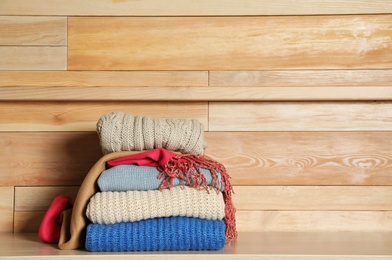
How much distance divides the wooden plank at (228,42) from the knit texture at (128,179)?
15.6 inches

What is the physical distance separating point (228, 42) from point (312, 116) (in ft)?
1.04

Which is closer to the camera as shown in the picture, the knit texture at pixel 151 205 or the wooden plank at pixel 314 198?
the knit texture at pixel 151 205

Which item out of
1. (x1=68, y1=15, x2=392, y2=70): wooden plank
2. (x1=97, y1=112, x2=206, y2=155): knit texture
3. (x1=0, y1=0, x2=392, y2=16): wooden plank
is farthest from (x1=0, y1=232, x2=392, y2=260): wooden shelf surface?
(x1=0, y1=0, x2=392, y2=16): wooden plank

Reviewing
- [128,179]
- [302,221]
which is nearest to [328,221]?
[302,221]

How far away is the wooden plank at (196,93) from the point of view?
1528mm

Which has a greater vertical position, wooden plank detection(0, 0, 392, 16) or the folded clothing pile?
wooden plank detection(0, 0, 392, 16)

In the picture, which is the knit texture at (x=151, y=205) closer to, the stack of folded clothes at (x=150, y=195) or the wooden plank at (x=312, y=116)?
the stack of folded clothes at (x=150, y=195)

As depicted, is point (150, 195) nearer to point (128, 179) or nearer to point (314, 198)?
point (128, 179)

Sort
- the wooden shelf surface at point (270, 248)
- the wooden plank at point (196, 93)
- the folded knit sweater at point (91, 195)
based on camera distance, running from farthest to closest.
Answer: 1. the wooden plank at point (196, 93)
2. the folded knit sweater at point (91, 195)
3. the wooden shelf surface at point (270, 248)

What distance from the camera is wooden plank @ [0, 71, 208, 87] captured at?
157cm

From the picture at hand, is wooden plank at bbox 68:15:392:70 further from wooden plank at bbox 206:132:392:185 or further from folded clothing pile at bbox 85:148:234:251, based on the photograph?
folded clothing pile at bbox 85:148:234:251

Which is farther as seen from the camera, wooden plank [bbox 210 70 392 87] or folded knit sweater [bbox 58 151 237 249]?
wooden plank [bbox 210 70 392 87]

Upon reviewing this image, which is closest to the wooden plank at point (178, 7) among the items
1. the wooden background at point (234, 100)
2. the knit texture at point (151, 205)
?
the wooden background at point (234, 100)

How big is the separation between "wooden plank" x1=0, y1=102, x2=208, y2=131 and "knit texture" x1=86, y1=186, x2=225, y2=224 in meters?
0.36
